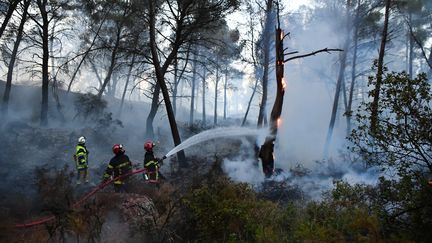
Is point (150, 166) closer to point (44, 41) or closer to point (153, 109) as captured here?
point (153, 109)

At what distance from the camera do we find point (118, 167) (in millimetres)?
10883

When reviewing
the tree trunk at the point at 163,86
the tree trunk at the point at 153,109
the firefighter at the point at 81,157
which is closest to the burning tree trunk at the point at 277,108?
the tree trunk at the point at 163,86

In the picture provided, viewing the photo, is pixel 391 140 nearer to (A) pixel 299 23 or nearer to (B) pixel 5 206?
(B) pixel 5 206

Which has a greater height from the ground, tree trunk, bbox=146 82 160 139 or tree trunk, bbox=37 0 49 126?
tree trunk, bbox=37 0 49 126

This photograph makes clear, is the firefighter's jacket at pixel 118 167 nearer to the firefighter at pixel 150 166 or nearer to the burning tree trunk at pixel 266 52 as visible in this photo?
the firefighter at pixel 150 166

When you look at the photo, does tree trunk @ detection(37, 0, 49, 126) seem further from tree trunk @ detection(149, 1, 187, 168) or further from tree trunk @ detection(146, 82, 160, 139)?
tree trunk @ detection(149, 1, 187, 168)

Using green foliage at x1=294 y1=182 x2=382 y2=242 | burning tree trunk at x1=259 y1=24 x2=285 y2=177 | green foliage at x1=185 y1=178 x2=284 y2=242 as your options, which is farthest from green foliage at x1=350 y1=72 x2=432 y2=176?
burning tree trunk at x1=259 y1=24 x2=285 y2=177

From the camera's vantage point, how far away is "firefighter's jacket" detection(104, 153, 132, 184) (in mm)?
10766

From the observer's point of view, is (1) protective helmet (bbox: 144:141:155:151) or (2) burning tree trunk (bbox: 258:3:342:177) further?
(1) protective helmet (bbox: 144:141:155:151)

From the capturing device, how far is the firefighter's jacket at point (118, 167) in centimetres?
1077

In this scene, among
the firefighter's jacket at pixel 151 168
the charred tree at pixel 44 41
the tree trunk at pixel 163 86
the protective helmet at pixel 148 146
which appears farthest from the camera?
the charred tree at pixel 44 41

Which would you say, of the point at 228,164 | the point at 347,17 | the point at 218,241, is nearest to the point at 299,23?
the point at 347,17

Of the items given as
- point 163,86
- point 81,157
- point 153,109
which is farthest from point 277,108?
point 153,109

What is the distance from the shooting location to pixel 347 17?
70.4 ft
